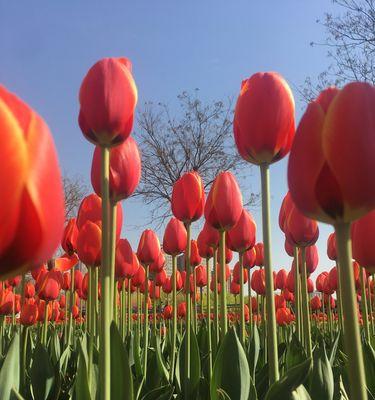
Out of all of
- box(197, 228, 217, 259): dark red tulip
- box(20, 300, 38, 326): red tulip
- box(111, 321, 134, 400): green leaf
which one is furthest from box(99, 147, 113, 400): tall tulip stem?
box(20, 300, 38, 326): red tulip

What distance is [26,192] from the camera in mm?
479

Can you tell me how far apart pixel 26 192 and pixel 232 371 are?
96 cm

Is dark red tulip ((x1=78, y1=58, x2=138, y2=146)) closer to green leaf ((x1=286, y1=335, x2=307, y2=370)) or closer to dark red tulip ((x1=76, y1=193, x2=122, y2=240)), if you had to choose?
dark red tulip ((x1=76, y1=193, x2=122, y2=240))

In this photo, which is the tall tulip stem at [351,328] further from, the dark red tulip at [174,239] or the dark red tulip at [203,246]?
the dark red tulip at [203,246]

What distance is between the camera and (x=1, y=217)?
1.52ft

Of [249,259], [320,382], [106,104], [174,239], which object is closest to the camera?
[106,104]

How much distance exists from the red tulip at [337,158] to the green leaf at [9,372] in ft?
3.57

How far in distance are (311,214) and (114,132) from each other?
0.49m

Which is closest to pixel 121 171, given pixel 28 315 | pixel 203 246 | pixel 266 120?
pixel 266 120

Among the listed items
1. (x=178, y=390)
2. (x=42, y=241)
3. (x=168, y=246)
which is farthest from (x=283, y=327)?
(x=42, y=241)

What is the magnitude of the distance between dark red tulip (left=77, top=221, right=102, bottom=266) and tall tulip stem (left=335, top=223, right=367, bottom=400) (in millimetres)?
956

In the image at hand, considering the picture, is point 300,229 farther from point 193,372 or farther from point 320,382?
point 193,372

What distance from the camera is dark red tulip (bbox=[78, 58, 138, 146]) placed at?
3.33ft

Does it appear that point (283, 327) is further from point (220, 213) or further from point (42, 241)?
point (42, 241)
